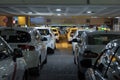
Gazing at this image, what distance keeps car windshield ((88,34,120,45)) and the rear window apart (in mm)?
2019

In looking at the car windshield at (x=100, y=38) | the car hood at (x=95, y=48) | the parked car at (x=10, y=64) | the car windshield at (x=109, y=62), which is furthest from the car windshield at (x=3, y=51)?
the car windshield at (x=100, y=38)

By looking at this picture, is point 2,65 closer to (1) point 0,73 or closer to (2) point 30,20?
(1) point 0,73

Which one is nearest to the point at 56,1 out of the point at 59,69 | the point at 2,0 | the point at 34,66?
the point at 2,0

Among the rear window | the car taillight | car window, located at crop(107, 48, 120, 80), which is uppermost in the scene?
car window, located at crop(107, 48, 120, 80)

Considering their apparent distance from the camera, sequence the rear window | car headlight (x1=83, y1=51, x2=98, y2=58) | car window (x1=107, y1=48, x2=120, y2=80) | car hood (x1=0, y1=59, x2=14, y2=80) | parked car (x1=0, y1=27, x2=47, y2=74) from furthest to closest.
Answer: the rear window, parked car (x1=0, y1=27, x2=47, y2=74), car headlight (x1=83, y1=51, x2=98, y2=58), car hood (x1=0, y1=59, x2=14, y2=80), car window (x1=107, y1=48, x2=120, y2=80)

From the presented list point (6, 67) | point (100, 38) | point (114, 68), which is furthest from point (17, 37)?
point (114, 68)

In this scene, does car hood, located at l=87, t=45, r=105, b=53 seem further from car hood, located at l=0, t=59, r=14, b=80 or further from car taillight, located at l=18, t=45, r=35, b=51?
car hood, located at l=0, t=59, r=14, b=80

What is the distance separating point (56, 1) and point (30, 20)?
3335 cm

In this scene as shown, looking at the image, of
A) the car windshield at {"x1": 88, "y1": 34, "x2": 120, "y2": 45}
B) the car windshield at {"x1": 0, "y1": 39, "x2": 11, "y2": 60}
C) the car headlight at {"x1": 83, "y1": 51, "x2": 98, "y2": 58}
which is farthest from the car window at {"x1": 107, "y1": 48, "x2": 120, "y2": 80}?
the car windshield at {"x1": 88, "y1": 34, "x2": 120, "y2": 45}

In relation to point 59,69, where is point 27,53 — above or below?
above

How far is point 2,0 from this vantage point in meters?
16.5

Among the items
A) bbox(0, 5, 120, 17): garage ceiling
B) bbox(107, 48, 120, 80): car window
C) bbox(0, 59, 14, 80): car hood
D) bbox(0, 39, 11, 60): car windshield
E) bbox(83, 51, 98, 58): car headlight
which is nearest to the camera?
bbox(107, 48, 120, 80): car window

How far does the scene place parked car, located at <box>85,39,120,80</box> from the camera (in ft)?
14.9

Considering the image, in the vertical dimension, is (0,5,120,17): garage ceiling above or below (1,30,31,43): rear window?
below
